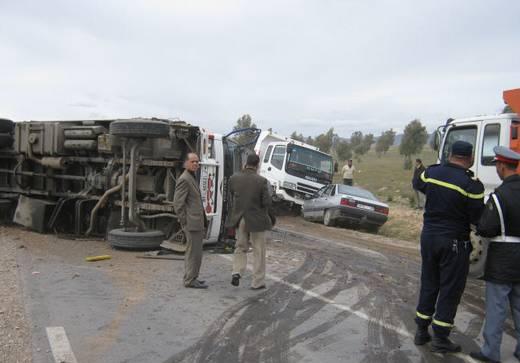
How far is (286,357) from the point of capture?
446 centimetres

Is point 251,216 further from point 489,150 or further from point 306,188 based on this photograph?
point 306,188

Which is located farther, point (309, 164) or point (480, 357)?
point (309, 164)

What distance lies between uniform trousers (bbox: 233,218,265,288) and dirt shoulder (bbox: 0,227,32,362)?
2709 mm

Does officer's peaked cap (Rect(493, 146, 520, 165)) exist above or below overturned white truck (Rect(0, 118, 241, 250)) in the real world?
above

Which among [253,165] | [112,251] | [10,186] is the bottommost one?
[112,251]

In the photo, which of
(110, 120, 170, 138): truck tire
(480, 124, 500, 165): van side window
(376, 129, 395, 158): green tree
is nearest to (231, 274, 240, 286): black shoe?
(110, 120, 170, 138): truck tire

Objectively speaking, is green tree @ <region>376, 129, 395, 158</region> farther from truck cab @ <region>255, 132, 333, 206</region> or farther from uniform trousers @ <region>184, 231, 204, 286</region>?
uniform trousers @ <region>184, 231, 204, 286</region>

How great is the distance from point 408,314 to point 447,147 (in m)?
3.26

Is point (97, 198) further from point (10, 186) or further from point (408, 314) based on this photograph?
point (408, 314)

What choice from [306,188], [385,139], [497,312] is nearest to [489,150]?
[497,312]

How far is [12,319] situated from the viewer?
5.12 meters

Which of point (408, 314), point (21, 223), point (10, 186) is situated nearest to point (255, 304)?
point (408, 314)

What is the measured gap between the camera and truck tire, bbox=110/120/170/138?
835cm

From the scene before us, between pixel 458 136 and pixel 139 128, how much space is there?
17.0 ft
